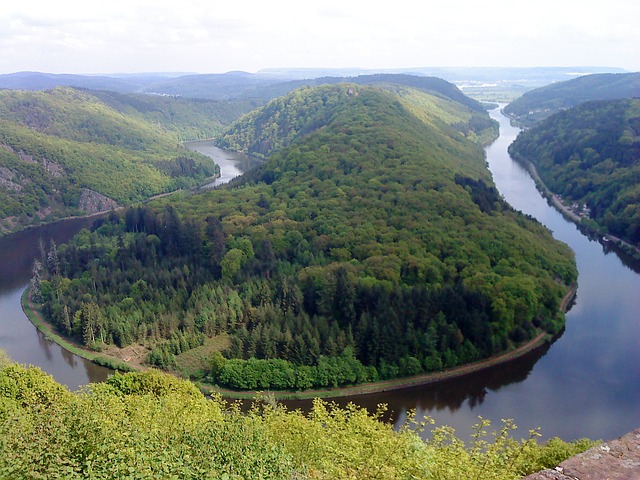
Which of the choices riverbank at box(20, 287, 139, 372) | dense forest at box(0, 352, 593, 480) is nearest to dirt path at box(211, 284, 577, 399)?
riverbank at box(20, 287, 139, 372)

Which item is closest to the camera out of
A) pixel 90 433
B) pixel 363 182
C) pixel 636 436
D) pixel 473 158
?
pixel 636 436

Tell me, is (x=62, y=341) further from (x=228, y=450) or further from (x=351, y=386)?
(x=228, y=450)

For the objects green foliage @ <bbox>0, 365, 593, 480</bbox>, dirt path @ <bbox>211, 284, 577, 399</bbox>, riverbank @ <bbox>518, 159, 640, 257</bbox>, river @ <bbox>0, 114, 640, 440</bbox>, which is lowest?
river @ <bbox>0, 114, 640, 440</bbox>

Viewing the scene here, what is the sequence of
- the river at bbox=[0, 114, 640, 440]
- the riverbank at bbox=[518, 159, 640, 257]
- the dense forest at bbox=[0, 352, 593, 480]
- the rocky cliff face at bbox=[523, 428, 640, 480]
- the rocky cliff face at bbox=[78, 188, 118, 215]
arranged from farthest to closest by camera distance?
the rocky cliff face at bbox=[78, 188, 118, 215] < the riverbank at bbox=[518, 159, 640, 257] < the river at bbox=[0, 114, 640, 440] < the dense forest at bbox=[0, 352, 593, 480] < the rocky cliff face at bbox=[523, 428, 640, 480]

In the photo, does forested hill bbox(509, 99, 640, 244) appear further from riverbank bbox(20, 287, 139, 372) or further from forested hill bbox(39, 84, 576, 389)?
riverbank bbox(20, 287, 139, 372)

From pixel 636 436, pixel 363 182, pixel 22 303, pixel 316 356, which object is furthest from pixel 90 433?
pixel 363 182

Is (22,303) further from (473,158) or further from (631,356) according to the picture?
(473,158)

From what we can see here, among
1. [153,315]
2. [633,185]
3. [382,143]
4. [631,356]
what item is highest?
[382,143]
